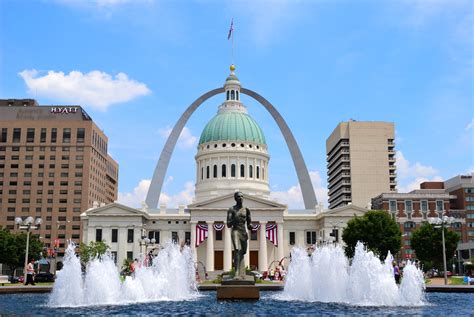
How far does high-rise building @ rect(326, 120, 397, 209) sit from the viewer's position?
148m

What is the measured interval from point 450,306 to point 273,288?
2007 centimetres

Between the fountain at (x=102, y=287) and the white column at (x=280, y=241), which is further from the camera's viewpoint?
the white column at (x=280, y=241)

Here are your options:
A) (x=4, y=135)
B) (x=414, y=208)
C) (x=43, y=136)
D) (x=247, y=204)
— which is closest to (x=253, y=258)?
(x=247, y=204)

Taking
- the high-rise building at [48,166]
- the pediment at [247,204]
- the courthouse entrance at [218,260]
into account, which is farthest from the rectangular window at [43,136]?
the courthouse entrance at [218,260]

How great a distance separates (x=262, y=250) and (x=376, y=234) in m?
23.3

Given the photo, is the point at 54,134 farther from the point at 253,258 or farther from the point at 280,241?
the point at 280,241

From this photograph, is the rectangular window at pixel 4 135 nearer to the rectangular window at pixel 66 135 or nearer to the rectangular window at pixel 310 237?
Answer: the rectangular window at pixel 66 135

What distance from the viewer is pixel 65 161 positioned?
147875 millimetres

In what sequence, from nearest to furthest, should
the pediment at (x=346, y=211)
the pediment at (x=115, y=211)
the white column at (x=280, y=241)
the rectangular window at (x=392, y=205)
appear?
the white column at (x=280, y=241), the pediment at (x=115, y=211), the pediment at (x=346, y=211), the rectangular window at (x=392, y=205)

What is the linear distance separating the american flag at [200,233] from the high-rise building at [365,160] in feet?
195

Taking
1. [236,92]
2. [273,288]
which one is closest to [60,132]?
[236,92]

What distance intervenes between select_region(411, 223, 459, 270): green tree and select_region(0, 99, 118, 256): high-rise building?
8807cm

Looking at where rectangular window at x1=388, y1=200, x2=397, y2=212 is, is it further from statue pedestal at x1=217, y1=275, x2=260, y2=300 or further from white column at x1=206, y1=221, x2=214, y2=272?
statue pedestal at x1=217, y1=275, x2=260, y2=300

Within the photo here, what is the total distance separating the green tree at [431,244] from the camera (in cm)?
8456
